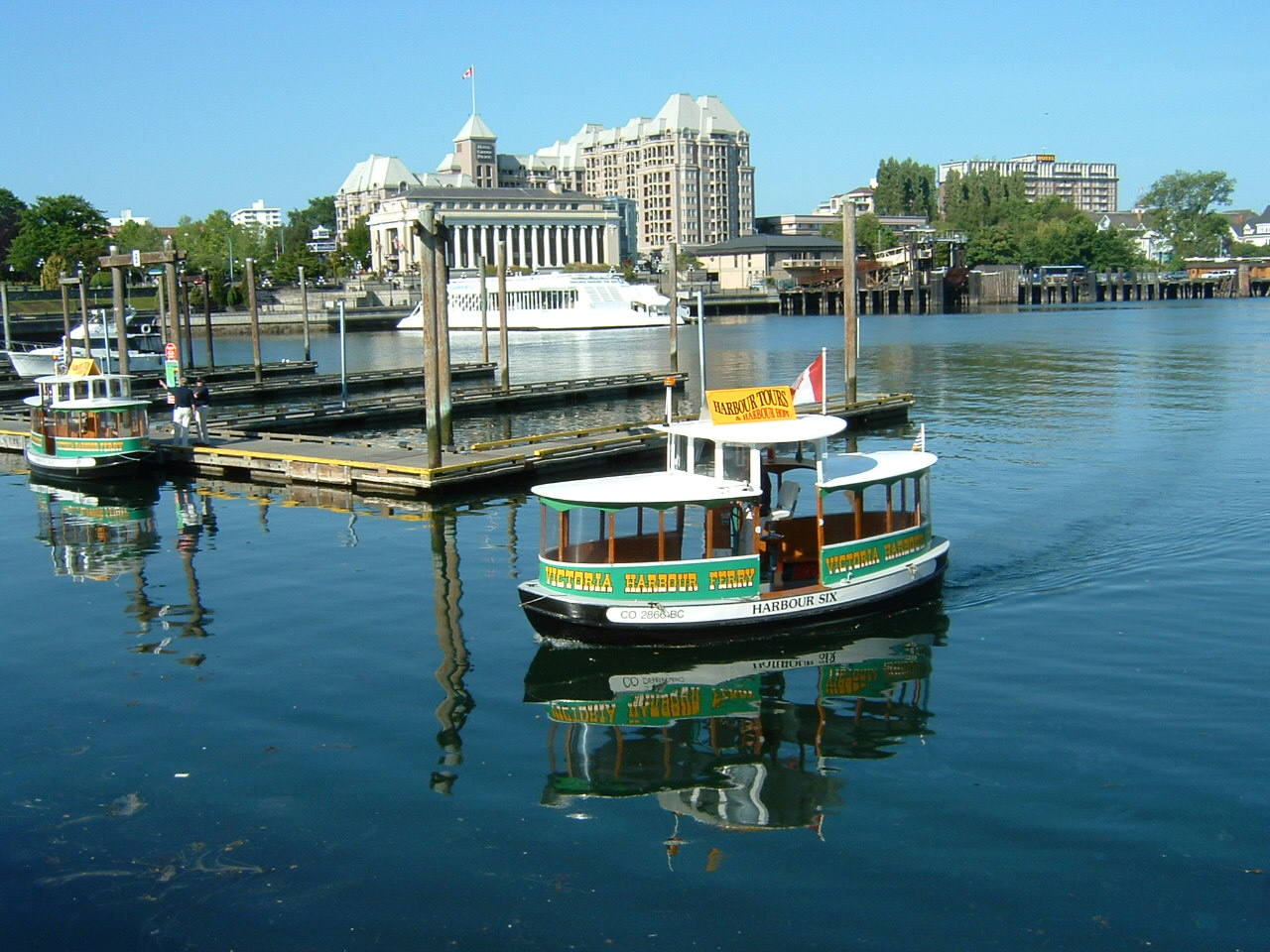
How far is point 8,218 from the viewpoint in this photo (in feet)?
579

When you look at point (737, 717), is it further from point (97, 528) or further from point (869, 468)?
point (97, 528)

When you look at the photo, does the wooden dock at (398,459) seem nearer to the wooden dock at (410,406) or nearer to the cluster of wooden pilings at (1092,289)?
the wooden dock at (410,406)

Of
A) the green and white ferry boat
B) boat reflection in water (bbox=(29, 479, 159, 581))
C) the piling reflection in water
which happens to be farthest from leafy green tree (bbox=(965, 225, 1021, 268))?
the piling reflection in water

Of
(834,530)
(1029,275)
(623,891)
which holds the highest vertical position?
(1029,275)

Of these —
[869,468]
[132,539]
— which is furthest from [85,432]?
[869,468]

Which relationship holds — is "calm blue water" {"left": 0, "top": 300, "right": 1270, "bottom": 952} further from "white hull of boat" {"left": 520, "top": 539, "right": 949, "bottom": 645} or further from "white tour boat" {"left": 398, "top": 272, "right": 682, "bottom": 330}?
"white tour boat" {"left": 398, "top": 272, "right": 682, "bottom": 330}

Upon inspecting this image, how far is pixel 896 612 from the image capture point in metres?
19.1

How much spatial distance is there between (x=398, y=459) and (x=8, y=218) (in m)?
174

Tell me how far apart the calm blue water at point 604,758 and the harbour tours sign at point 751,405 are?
3560 mm

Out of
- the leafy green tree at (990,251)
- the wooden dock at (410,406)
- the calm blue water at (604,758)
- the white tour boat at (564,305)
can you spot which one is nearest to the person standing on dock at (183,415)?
the wooden dock at (410,406)

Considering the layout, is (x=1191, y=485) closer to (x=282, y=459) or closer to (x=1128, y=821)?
(x=1128, y=821)

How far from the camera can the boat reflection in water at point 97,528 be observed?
23.2 metres

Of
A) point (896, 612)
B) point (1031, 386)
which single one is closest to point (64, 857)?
point (896, 612)

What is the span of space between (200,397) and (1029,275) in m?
173
